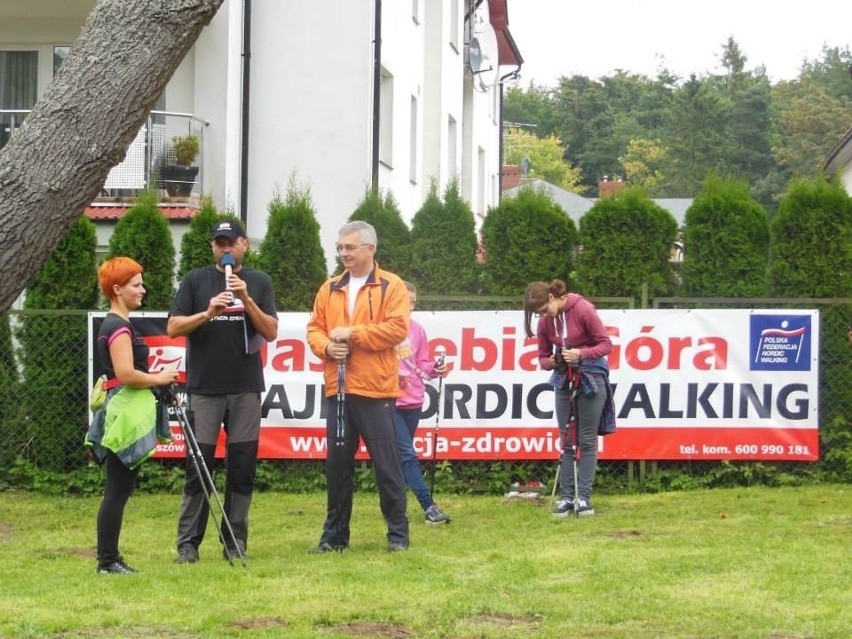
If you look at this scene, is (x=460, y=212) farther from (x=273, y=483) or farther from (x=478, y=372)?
(x=273, y=483)

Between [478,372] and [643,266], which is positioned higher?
[643,266]

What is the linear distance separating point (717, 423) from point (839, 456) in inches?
46.2

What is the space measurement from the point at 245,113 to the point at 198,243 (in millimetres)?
6363

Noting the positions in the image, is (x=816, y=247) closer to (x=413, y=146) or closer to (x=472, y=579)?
(x=472, y=579)

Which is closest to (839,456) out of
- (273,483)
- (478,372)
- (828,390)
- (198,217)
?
(828,390)

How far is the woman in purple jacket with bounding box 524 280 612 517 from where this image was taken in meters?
11.1

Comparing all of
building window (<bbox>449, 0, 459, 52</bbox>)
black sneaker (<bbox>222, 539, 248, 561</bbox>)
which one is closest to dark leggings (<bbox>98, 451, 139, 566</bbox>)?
black sneaker (<bbox>222, 539, 248, 561</bbox>)

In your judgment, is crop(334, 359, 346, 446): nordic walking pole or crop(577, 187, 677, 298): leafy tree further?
crop(577, 187, 677, 298): leafy tree

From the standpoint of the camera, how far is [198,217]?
1355 centimetres

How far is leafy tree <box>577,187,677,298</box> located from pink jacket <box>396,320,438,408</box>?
2.87 m

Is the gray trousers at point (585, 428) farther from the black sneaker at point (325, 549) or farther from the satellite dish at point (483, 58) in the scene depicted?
the satellite dish at point (483, 58)

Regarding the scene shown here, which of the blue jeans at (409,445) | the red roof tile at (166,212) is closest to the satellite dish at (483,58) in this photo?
the red roof tile at (166,212)

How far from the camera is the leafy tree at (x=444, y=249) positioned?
44.4ft

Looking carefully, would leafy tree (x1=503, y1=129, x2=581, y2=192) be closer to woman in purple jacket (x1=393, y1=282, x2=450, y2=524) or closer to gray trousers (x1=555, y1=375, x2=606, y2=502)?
gray trousers (x1=555, y1=375, x2=606, y2=502)
